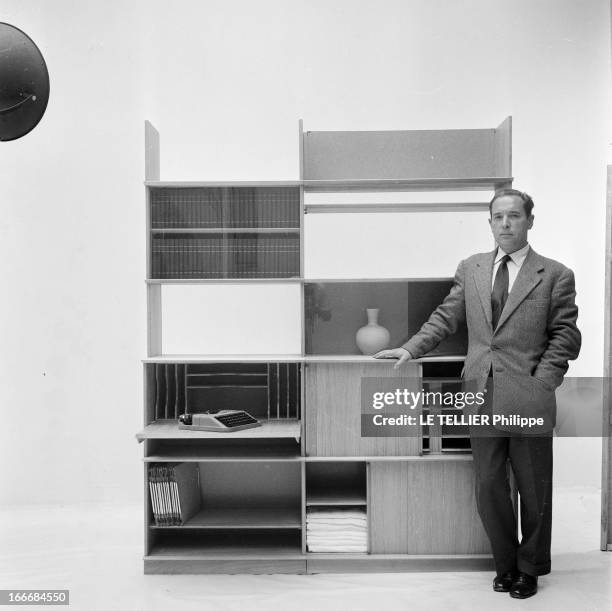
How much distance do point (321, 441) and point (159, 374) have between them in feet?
2.73

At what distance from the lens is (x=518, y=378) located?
2.79 meters

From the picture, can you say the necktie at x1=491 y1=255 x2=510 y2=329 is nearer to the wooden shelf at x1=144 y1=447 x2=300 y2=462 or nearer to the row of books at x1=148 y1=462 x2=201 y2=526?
the wooden shelf at x1=144 y1=447 x2=300 y2=462

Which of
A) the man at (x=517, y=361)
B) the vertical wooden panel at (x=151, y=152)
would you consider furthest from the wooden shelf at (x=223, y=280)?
the man at (x=517, y=361)

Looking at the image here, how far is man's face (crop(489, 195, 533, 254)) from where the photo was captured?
2.86m

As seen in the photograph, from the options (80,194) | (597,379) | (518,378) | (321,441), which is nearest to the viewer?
(518,378)

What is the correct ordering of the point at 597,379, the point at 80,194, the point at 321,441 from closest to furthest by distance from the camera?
the point at 321,441 < the point at 597,379 < the point at 80,194

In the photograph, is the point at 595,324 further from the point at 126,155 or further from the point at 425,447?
the point at 126,155

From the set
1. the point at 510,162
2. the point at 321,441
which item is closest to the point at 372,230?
the point at 510,162

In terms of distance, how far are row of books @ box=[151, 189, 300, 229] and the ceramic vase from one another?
0.57 m

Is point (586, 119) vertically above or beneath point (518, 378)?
above

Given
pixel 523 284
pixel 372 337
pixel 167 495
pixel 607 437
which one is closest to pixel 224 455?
pixel 167 495

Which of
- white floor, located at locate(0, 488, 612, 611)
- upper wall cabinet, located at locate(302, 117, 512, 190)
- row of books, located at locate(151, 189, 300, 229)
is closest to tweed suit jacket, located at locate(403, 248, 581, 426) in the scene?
upper wall cabinet, located at locate(302, 117, 512, 190)

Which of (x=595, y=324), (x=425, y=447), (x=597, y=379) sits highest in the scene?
(x=595, y=324)

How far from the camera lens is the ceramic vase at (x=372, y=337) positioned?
3.17m
